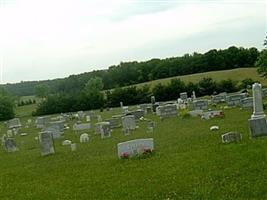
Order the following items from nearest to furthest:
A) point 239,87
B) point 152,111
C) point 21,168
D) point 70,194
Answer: point 70,194, point 21,168, point 152,111, point 239,87

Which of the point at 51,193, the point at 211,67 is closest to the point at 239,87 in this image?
the point at 211,67

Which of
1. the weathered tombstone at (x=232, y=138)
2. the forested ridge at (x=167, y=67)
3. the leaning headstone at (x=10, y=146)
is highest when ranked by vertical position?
the forested ridge at (x=167, y=67)

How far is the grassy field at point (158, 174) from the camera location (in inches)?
383

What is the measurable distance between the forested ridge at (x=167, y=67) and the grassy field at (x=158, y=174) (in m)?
66.2

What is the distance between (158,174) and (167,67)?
8540 cm

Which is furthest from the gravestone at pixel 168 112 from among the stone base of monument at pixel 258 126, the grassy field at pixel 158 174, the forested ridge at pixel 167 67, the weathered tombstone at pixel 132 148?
the forested ridge at pixel 167 67

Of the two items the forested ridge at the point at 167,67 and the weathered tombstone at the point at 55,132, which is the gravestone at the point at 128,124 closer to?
the weathered tombstone at the point at 55,132

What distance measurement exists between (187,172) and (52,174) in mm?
4483

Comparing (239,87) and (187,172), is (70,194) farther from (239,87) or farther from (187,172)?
(239,87)

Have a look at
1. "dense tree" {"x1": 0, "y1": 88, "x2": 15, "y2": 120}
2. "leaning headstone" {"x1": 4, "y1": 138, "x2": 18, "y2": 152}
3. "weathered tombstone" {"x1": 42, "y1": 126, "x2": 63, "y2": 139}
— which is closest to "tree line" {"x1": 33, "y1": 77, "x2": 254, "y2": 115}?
"dense tree" {"x1": 0, "y1": 88, "x2": 15, "y2": 120}

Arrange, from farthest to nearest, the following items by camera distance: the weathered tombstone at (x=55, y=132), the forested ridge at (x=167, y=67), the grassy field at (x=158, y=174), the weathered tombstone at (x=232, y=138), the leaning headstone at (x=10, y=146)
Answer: the forested ridge at (x=167, y=67) < the weathered tombstone at (x=55, y=132) < the leaning headstone at (x=10, y=146) < the weathered tombstone at (x=232, y=138) < the grassy field at (x=158, y=174)

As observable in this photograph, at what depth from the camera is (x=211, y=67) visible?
91.2 meters

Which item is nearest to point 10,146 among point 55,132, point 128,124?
point 55,132

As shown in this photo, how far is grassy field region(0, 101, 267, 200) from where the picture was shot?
973 cm
